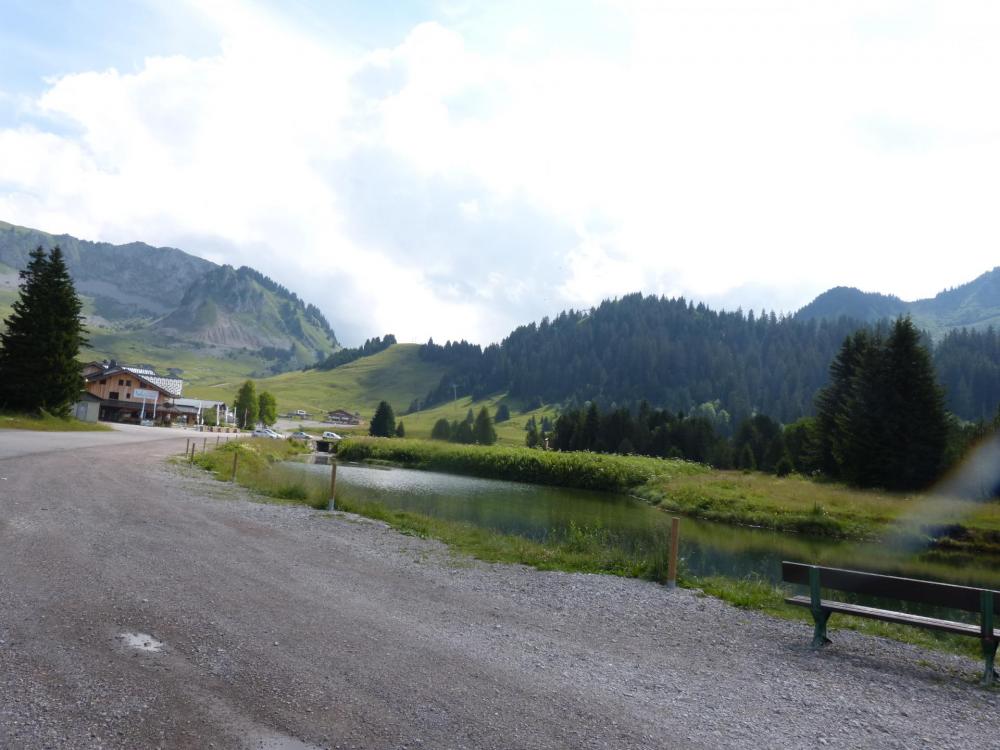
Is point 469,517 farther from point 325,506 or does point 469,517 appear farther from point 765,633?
point 765,633

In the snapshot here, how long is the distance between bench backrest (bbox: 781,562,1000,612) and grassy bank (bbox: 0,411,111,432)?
167 feet

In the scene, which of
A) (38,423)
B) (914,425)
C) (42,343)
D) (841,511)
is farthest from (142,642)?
(914,425)

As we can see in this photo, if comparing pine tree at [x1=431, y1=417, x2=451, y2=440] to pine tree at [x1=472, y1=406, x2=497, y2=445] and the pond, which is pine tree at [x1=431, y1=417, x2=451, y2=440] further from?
the pond

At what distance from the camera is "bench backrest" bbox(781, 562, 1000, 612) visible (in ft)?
30.3

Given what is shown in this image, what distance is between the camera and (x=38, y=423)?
4847 cm

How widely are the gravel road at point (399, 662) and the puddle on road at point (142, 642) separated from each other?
4 cm

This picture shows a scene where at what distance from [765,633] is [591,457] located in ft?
189

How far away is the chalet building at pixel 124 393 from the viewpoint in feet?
350

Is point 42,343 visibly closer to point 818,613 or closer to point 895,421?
point 818,613

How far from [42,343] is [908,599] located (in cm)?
5772

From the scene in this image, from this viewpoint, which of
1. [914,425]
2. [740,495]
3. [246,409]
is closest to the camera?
[740,495]

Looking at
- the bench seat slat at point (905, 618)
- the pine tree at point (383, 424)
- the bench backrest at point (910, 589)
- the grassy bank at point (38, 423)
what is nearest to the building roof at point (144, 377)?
the pine tree at point (383, 424)

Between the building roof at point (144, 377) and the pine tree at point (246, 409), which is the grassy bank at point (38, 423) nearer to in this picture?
the building roof at point (144, 377)

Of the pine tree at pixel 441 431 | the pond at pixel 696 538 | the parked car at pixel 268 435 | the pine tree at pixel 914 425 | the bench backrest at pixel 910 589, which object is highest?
the pine tree at pixel 914 425
